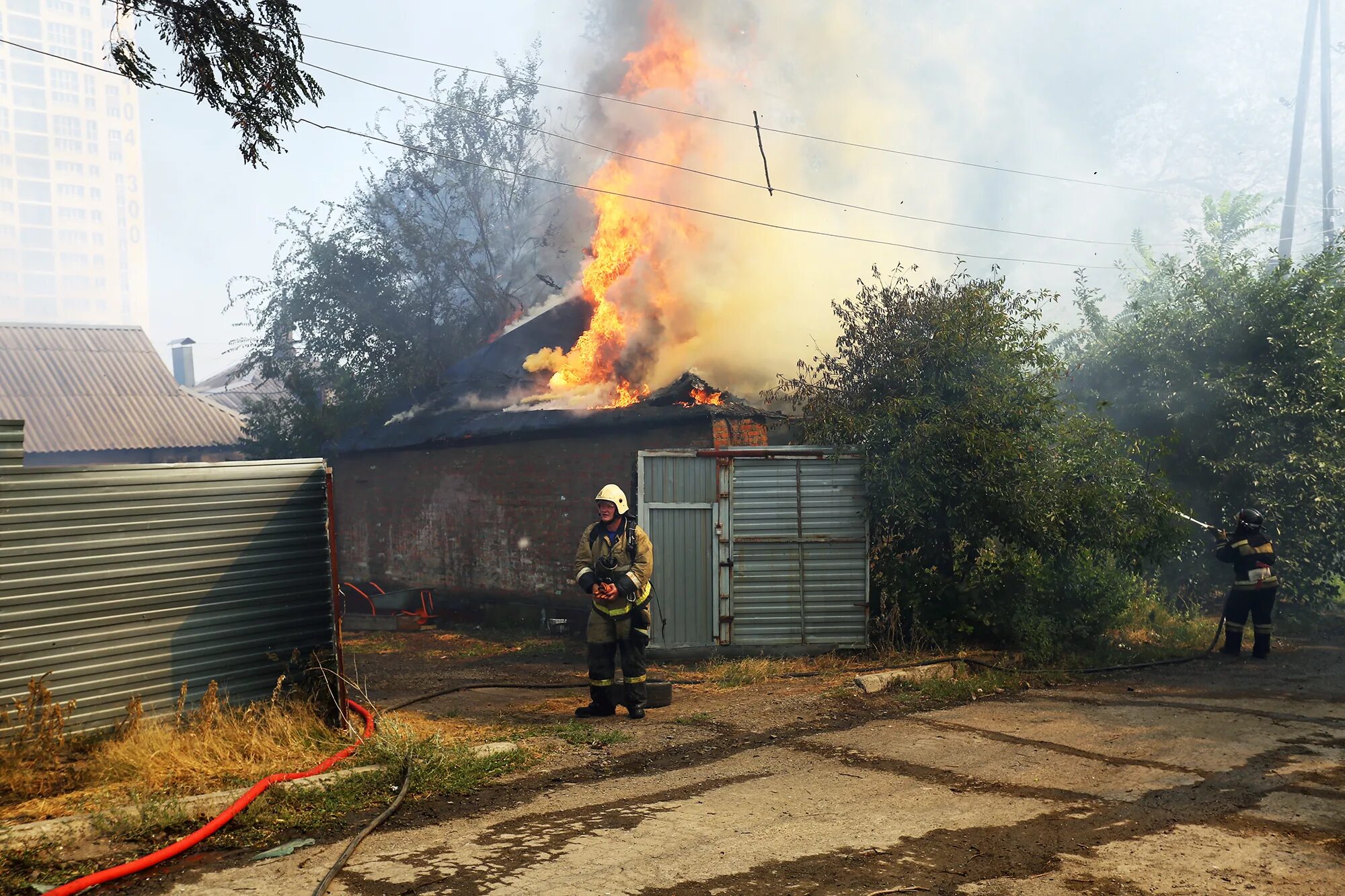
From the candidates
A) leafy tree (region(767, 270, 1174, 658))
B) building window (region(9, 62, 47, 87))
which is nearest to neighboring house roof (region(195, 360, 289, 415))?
leafy tree (region(767, 270, 1174, 658))

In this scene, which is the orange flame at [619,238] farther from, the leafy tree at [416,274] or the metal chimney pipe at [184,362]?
the metal chimney pipe at [184,362]

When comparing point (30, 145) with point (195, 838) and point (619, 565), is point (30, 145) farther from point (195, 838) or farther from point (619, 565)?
point (195, 838)

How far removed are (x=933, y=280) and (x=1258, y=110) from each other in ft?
613

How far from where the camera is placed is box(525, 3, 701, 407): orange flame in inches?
687

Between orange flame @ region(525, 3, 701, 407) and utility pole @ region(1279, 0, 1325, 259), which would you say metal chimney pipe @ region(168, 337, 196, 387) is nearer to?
orange flame @ region(525, 3, 701, 407)

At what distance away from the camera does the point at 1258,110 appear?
164 metres

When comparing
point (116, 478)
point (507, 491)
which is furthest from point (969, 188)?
point (116, 478)

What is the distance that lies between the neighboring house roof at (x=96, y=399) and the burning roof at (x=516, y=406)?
14.2 meters

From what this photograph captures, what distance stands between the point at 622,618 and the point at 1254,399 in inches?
429

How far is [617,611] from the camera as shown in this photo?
850cm

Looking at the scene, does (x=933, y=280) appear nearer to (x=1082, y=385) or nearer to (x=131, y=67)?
(x=1082, y=385)

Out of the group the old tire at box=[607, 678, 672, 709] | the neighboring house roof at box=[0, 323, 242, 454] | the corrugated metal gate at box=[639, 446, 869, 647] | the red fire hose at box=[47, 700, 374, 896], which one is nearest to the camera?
the red fire hose at box=[47, 700, 374, 896]

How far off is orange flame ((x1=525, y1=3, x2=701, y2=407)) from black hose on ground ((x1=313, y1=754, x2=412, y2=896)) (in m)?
9.92

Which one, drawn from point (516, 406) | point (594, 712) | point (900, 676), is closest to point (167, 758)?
point (594, 712)
